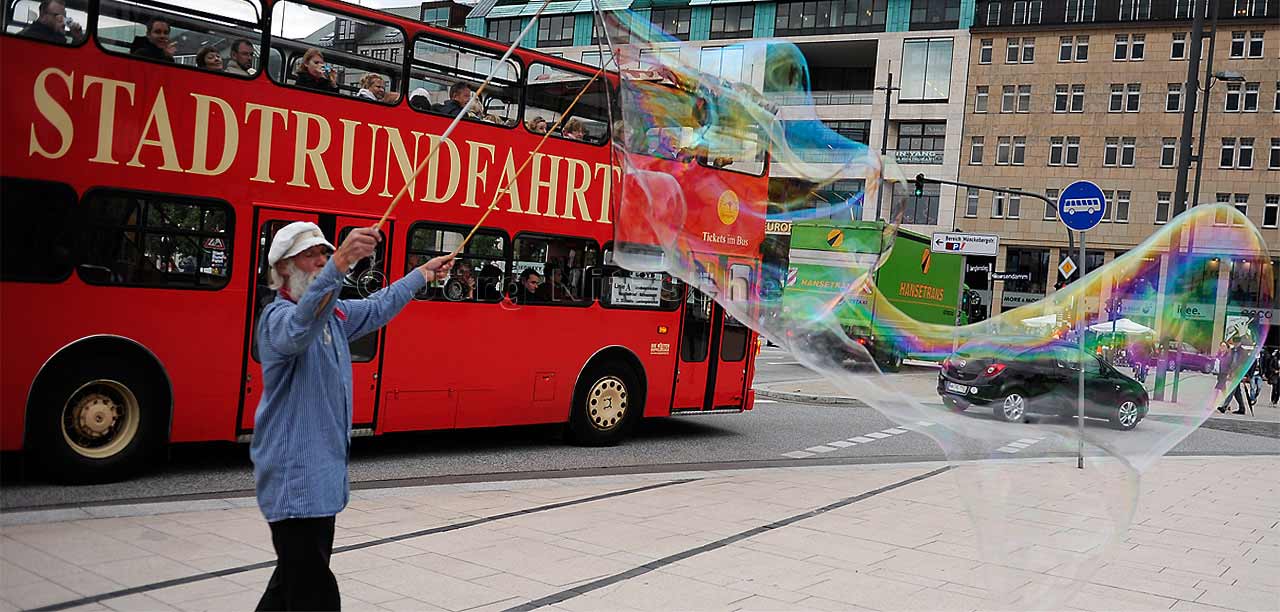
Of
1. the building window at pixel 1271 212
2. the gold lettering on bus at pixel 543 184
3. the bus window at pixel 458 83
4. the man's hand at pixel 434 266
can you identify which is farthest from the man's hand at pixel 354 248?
the building window at pixel 1271 212

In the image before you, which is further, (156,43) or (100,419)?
(156,43)

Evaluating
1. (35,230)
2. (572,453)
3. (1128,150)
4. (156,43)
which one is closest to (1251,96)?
(1128,150)

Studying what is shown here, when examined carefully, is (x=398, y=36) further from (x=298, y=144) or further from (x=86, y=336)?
(x=86, y=336)

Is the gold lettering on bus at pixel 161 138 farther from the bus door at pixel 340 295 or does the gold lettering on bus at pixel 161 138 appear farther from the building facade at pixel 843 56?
the building facade at pixel 843 56

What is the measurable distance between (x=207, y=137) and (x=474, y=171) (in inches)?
111

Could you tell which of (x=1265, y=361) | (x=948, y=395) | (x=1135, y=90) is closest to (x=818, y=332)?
(x=948, y=395)

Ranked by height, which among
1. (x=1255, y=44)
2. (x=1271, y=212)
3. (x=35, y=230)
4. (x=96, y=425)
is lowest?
(x=96, y=425)

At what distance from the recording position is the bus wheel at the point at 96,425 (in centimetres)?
858

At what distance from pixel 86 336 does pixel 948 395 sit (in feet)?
22.5

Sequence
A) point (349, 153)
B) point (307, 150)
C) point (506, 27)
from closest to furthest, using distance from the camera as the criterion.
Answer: point (307, 150)
point (349, 153)
point (506, 27)

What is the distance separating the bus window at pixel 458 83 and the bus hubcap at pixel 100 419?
3937 millimetres

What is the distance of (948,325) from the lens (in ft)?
24.7

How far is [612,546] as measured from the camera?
763cm

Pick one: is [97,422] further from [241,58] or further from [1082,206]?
[1082,206]
